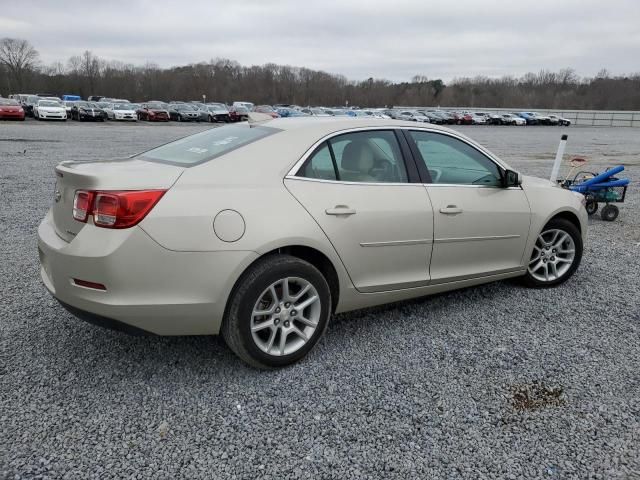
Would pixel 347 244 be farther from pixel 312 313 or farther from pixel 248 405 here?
pixel 248 405

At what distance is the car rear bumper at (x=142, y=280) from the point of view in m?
2.82

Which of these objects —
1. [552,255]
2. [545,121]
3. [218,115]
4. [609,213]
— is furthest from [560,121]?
[552,255]

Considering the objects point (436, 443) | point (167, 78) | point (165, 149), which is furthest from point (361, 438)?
point (167, 78)

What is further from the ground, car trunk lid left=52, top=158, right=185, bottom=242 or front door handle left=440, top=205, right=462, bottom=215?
car trunk lid left=52, top=158, right=185, bottom=242

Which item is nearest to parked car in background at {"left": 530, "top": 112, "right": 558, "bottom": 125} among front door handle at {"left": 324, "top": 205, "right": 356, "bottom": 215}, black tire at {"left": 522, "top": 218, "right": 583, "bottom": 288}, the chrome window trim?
black tire at {"left": 522, "top": 218, "right": 583, "bottom": 288}

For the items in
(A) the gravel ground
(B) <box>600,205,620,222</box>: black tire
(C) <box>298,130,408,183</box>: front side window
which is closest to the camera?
(A) the gravel ground

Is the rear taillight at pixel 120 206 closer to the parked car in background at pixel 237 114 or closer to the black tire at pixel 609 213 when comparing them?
the black tire at pixel 609 213

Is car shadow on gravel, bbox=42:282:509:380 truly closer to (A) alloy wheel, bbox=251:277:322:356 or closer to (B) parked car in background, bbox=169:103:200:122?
(A) alloy wheel, bbox=251:277:322:356

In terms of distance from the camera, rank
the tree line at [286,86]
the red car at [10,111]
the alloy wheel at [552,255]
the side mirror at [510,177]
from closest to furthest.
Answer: the side mirror at [510,177]
the alloy wheel at [552,255]
the red car at [10,111]
the tree line at [286,86]

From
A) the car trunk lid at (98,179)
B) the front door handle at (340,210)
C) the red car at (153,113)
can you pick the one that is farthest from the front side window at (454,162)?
the red car at (153,113)

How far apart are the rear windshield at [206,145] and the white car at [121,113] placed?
3826 cm

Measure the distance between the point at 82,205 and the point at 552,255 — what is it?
13.5 feet

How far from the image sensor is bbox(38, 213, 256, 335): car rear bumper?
2816 mm

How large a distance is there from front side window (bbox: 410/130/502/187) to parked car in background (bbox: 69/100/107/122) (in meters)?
37.9
